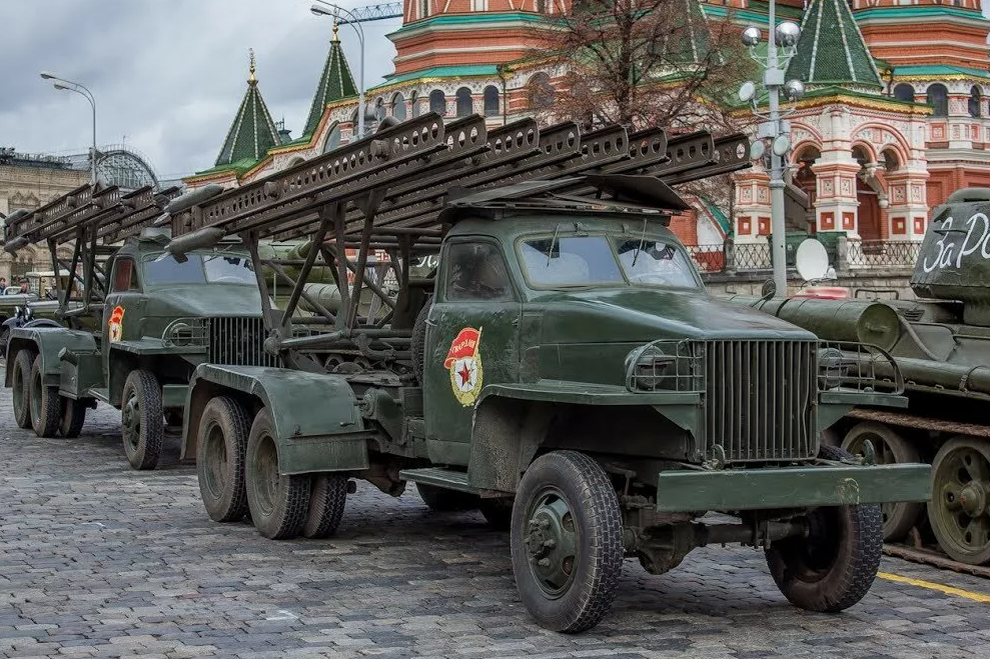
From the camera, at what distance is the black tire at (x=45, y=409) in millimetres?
17812

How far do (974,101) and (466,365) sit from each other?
49.8 m

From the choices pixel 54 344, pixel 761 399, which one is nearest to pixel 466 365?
pixel 761 399

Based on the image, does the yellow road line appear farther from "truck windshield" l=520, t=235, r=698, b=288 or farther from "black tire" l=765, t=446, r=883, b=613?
"truck windshield" l=520, t=235, r=698, b=288

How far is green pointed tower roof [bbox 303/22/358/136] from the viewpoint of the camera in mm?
65250

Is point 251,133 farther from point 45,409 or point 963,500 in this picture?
point 963,500

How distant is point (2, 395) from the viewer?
2598 centimetres

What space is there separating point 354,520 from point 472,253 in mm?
3435

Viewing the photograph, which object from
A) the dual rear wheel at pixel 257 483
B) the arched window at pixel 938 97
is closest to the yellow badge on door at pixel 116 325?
the dual rear wheel at pixel 257 483

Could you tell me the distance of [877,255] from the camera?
43.0 m

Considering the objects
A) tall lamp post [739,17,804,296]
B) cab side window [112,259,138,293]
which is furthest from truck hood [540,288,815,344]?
tall lamp post [739,17,804,296]

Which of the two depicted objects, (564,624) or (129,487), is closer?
(564,624)

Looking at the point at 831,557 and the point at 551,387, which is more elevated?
the point at 551,387

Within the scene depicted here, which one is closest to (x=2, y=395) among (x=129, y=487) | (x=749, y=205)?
(x=129, y=487)

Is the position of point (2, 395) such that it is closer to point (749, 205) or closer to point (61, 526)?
point (61, 526)
